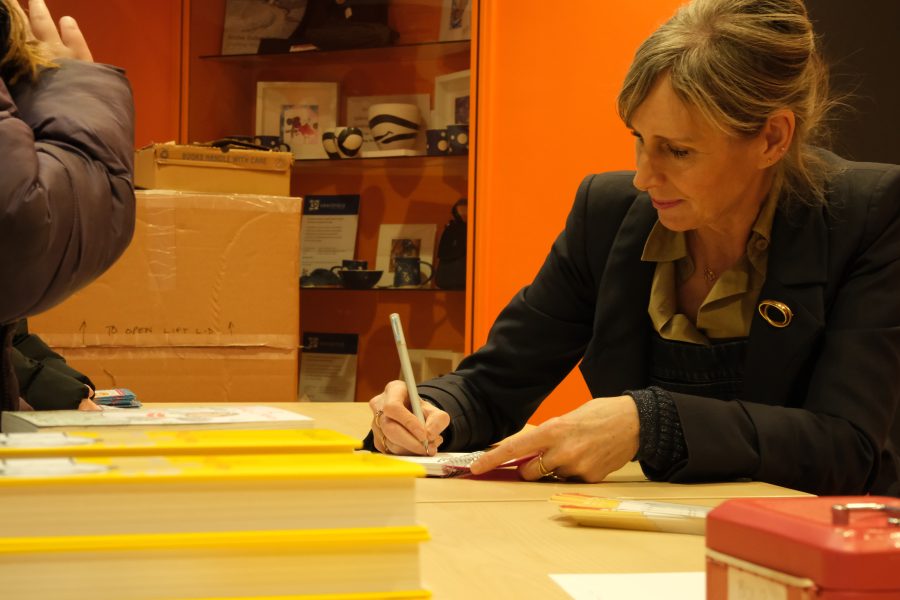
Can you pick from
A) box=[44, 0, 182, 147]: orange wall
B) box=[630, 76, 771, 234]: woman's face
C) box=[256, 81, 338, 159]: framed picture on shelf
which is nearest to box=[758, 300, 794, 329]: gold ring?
box=[630, 76, 771, 234]: woman's face

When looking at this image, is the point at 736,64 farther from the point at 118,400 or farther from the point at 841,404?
the point at 118,400

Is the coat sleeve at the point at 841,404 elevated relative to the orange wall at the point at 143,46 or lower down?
lower down

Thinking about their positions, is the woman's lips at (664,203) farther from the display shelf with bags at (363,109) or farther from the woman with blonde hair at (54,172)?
the display shelf with bags at (363,109)

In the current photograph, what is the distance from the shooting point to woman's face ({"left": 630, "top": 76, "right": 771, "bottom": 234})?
1.56 m

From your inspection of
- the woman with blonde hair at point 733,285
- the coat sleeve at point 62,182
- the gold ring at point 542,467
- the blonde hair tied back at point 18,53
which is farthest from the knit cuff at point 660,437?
the blonde hair tied back at point 18,53

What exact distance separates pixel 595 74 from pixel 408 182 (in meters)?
0.79

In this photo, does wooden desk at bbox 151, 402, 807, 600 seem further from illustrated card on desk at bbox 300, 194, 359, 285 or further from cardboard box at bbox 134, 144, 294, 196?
illustrated card on desk at bbox 300, 194, 359, 285

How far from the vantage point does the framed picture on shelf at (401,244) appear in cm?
369

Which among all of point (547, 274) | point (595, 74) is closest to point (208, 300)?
point (547, 274)

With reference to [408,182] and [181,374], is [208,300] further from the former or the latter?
[408,182]

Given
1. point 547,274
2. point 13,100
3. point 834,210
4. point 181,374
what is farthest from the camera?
point 181,374

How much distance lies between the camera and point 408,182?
12.3ft

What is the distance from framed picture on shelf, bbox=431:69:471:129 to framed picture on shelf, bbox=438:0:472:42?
4.8 inches

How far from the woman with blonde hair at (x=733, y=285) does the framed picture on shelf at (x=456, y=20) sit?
74.3 inches
